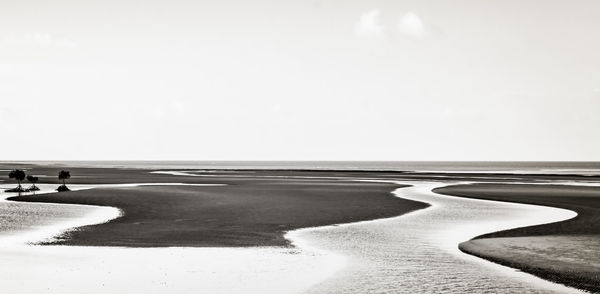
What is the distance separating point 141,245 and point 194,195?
1109 inches

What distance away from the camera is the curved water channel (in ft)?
55.5

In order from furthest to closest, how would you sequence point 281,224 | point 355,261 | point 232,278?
point 281,224 → point 355,261 → point 232,278

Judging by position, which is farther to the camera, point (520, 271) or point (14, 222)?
point (14, 222)

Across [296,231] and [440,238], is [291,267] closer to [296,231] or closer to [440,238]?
[440,238]

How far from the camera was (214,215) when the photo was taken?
35969mm

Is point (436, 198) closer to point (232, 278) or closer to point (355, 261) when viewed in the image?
point (355, 261)

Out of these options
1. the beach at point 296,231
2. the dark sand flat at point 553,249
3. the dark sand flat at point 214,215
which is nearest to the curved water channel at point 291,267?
the beach at point 296,231

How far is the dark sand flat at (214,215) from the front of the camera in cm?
2625

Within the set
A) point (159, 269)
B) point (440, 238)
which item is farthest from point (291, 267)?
point (440, 238)

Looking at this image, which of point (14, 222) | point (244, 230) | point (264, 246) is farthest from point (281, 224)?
point (14, 222)

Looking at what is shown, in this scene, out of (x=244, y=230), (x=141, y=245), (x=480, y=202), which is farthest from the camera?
(x=480, y=202)

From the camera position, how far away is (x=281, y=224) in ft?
105

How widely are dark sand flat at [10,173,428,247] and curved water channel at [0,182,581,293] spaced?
1977mm

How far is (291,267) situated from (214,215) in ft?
54.5
